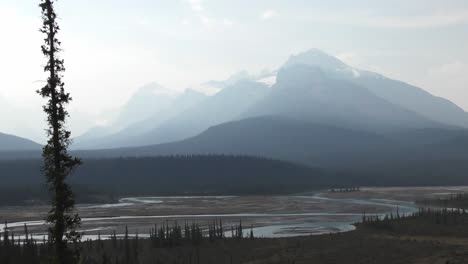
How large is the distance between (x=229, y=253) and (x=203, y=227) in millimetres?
40911

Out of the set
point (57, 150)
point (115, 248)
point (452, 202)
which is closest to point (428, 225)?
point (452, 202)

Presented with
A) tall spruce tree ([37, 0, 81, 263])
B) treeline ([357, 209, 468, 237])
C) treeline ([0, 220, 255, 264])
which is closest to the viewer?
tall spruce tree ([37, 0, 81, 263])

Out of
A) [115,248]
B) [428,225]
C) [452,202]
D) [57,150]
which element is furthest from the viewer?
[452,202]

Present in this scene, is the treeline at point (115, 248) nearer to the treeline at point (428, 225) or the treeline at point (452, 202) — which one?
the treeline at point (428, 225)

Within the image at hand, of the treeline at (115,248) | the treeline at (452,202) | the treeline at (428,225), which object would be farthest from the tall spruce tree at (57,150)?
the treeline at (452,202)

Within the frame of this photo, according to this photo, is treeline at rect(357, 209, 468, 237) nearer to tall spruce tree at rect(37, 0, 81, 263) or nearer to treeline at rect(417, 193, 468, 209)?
treeline at rect(417, 193, 468, 209)

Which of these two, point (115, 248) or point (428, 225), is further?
point (428, 225)

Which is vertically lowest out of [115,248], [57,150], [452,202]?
[115,248]

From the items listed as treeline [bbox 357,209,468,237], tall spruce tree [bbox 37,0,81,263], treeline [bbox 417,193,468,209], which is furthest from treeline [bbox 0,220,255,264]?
treeline [bbox 417,193,468,209]

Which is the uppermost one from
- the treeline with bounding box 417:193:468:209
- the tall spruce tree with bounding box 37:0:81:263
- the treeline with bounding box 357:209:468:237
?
the tall spruce tree with bounding box 37:0:81:263

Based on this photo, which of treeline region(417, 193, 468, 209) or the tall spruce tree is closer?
the tall spruce tree

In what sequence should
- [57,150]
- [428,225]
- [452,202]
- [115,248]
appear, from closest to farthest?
[57,150], [115,248], [428,225], [452,202]

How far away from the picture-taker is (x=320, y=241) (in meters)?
96.3

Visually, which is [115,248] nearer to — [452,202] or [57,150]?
[57,150]
